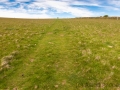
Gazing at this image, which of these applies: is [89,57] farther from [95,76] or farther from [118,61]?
[95,76]

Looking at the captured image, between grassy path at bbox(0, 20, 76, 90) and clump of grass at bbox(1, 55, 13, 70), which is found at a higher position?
clump of grass at bbox(1, 55, 13, 70)

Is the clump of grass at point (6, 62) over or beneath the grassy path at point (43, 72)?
over

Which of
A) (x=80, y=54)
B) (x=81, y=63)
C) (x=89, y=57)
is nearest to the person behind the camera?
(x=81, y=63)

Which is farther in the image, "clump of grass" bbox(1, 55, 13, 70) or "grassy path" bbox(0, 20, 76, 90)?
"clump of grass" bbox(1, 55, 13, 70)

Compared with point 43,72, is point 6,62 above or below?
above

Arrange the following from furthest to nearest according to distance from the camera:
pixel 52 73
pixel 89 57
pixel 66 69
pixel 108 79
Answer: pixel 89 57 → pixel 66 69 → pixel 52 73 → pixel 108 79

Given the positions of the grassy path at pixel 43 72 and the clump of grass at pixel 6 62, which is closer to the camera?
the grassy path at pixel 43 72

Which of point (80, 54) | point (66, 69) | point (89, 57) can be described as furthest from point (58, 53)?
point (66, 69)

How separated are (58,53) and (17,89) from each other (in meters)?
5.91

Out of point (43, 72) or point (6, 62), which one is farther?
point (6, 62)

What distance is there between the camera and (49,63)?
10.4 metres

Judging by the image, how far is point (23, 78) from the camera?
321 inches

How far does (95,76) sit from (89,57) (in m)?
3.19

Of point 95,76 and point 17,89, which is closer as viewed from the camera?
point 17,89
